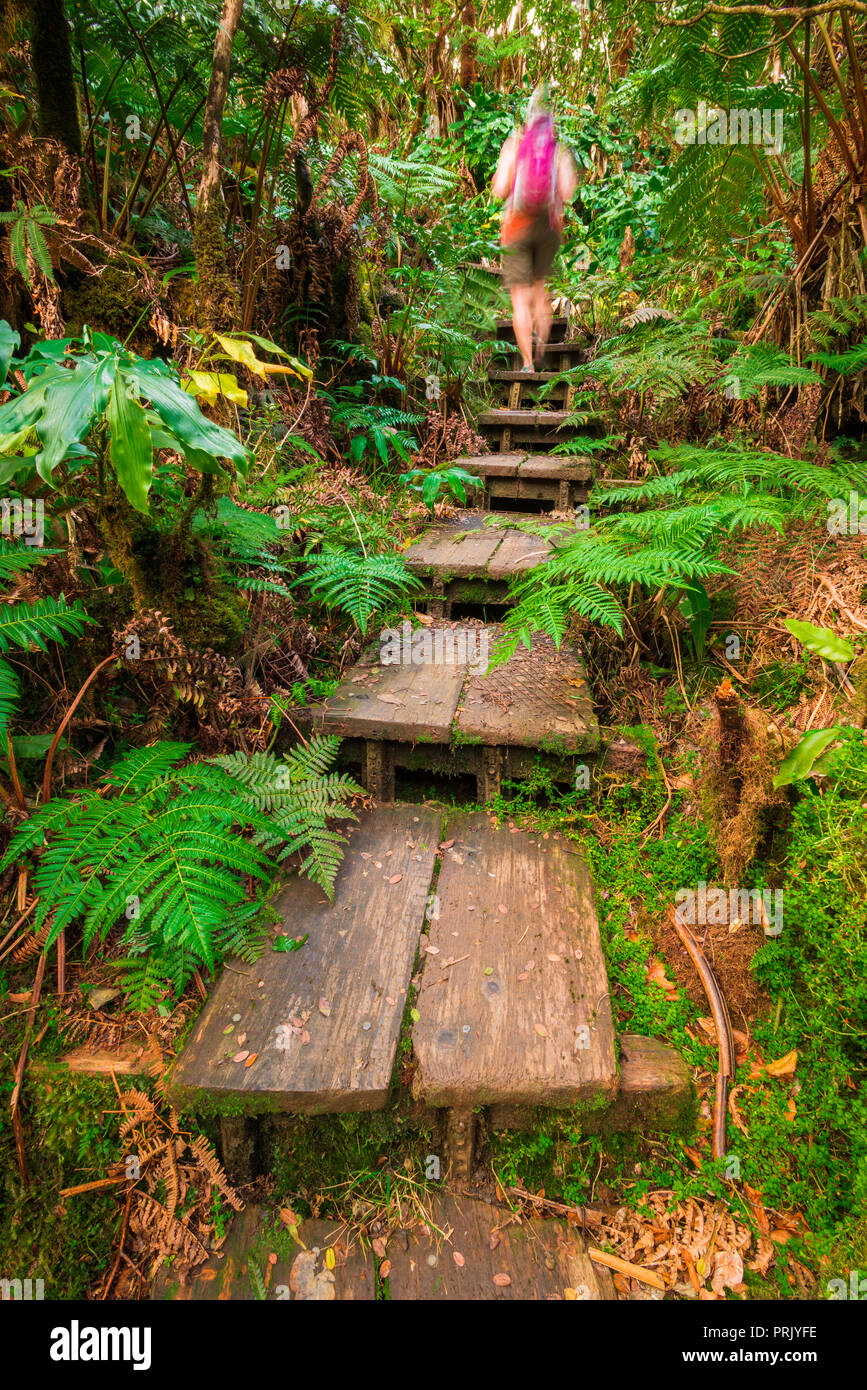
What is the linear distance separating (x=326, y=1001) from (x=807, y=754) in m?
1.33

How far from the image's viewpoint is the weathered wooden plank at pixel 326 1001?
1263 mm

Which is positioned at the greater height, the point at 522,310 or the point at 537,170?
the point at 537,170

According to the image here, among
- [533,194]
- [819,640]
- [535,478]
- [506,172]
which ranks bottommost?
[819,640]

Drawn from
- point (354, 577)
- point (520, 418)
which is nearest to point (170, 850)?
point (354, 577)

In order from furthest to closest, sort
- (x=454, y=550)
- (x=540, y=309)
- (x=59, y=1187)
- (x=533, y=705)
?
1. (x=454, y=550)
2. (x=540, y=309)
3. (x=533, y=705)
4. (x=59, y=1187)

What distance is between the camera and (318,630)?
8.70 feet

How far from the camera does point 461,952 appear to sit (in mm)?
1588

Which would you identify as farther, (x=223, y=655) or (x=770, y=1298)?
(x=223, y=655)

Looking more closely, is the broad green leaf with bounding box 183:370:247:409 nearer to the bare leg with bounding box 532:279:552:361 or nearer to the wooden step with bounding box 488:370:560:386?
the bare leg with bounding box 532:279:552:361

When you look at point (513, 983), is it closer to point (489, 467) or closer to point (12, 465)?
point (12, 465)

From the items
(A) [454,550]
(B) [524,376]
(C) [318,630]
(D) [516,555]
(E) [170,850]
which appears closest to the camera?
(E) [170,850]
